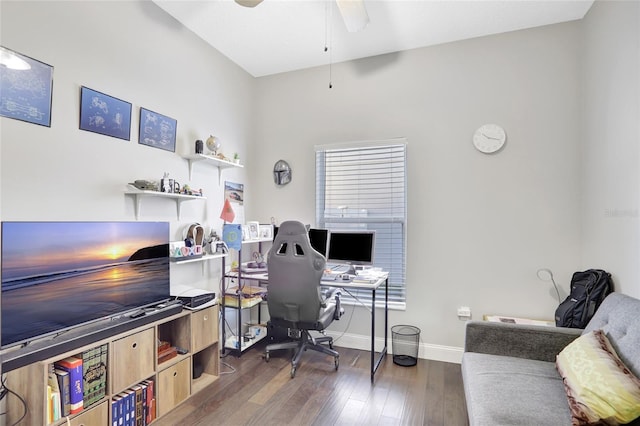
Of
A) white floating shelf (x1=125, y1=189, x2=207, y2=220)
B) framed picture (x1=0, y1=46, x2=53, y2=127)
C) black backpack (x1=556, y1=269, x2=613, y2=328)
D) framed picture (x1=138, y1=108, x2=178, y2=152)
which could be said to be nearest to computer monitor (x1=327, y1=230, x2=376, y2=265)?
white floating shelf (x1=125, y1=189, x2=207, y2=220)

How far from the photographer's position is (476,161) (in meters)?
2.92

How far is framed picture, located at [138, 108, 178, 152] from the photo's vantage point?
7.91 feet

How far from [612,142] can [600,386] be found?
64.1 inches

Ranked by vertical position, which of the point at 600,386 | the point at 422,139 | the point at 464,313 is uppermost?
the point at 422,139

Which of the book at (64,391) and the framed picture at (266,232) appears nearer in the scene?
the book at (64,391)

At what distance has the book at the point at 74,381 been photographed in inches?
65.4

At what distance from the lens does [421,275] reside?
309 centimetres

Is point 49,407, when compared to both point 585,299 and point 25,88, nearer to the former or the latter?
point 25,88

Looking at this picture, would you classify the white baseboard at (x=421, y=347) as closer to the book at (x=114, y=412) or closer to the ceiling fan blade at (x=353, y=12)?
the book at (x=114, y=412)

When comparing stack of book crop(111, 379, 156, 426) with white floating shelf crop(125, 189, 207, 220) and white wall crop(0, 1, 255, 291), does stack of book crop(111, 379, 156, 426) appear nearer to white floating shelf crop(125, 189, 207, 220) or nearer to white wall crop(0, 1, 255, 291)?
white wall crop(0, 1, 255, 291)

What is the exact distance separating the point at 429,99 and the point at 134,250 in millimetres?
2750

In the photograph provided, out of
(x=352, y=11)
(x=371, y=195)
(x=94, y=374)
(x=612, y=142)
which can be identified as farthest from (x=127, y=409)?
(x=612, y=142)

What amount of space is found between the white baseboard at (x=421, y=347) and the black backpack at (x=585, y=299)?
0.92 metres

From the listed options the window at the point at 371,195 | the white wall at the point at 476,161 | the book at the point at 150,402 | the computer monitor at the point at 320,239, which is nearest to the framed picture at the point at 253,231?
the computer monitor at the point at 320,239
